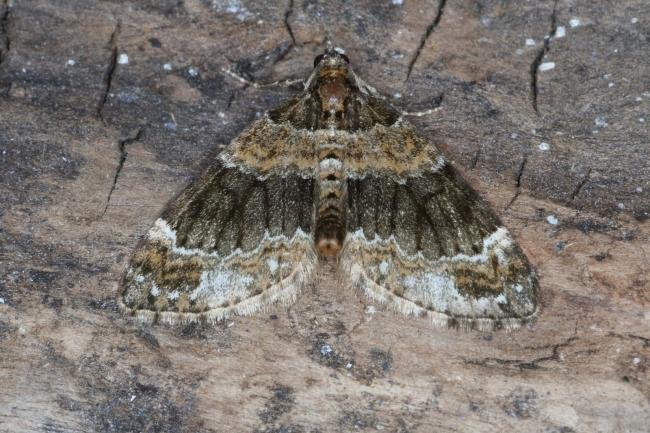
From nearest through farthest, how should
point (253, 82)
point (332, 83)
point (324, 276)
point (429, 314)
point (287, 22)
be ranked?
point (429, 314), point (324, 276), point (332, 83), point (253, 82), point (287, 22)

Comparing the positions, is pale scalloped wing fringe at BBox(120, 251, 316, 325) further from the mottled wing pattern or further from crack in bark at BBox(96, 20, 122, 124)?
crack in bark at BBox(96, 20, 122, 124)

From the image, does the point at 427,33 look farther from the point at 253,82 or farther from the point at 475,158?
the point at 253,82

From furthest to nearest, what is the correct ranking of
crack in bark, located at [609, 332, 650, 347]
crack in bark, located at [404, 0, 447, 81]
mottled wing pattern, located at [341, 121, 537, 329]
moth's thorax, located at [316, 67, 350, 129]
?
crack in bark, located at [404, 0, 447, 81] → moth's thorax, located at [316, 67, 350, 129] → mottled wing pattern, located at [341, 121, 537, 329] → crack in bark, located at [609, 332, 650, 347]

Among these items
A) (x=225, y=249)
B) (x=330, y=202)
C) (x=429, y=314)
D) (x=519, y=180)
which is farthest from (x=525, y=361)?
(x=225, y=249)

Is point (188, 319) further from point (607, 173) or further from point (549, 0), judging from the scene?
point (549, 0)

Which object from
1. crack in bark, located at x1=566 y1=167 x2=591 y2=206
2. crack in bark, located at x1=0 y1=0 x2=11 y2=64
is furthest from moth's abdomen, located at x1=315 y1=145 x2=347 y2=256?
crack in bark, located at x1=0 y1=0 x2=11 y2=64

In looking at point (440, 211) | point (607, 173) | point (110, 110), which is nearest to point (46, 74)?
point (110, 110)
